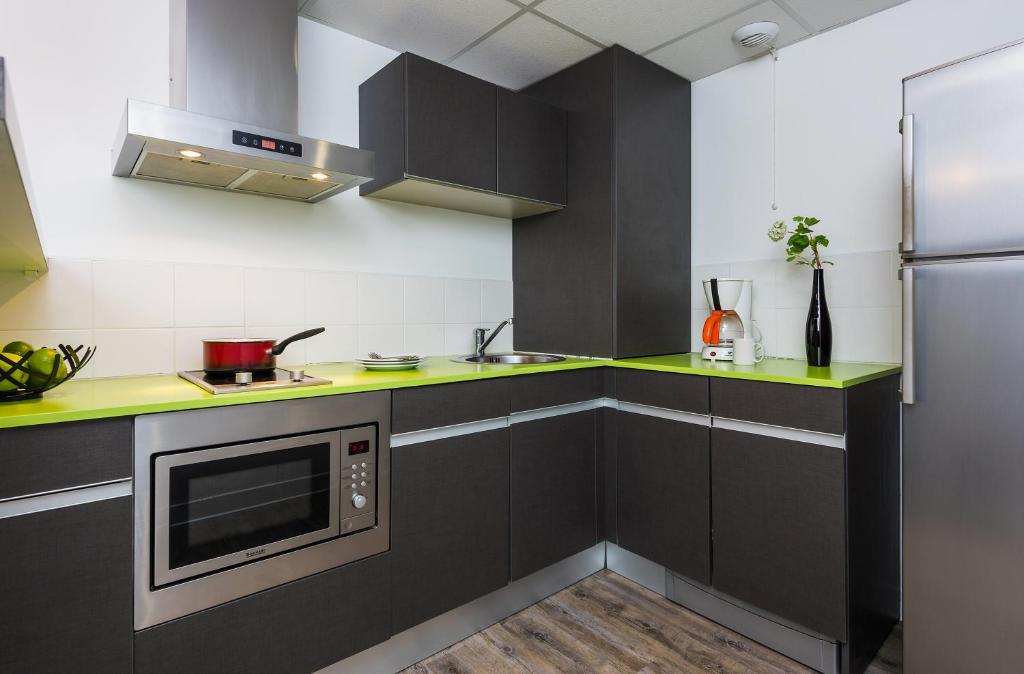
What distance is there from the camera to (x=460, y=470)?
6.34ft

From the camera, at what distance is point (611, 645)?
195 cm

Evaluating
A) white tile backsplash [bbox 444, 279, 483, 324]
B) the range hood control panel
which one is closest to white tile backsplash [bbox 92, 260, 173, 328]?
the range hood control panel

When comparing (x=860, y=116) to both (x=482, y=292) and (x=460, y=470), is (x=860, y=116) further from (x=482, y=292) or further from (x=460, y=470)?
(x=460, y=470)

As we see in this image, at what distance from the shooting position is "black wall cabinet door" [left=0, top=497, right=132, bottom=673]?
1172 mm

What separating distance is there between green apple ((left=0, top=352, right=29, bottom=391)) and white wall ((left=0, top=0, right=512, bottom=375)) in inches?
17.4

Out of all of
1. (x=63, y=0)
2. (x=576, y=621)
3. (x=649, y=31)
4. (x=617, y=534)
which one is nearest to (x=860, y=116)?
(x=649, y=31)

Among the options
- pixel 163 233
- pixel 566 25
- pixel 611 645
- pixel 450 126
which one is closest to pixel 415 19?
pixel 450 126

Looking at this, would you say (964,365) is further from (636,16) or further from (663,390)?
(636,16)

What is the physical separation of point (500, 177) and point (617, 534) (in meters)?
1.64

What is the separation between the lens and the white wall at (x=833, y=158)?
82.7 inches

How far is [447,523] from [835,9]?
8.01 ft

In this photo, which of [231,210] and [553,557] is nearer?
[231,210]

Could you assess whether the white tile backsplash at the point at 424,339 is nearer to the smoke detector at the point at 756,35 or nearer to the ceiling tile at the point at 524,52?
the ceiling tile at the point at 524,52

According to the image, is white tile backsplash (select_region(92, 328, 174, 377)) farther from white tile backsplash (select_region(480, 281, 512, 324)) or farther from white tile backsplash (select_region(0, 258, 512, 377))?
white tile backsplash (select_region(480, 281, 512, 324))
